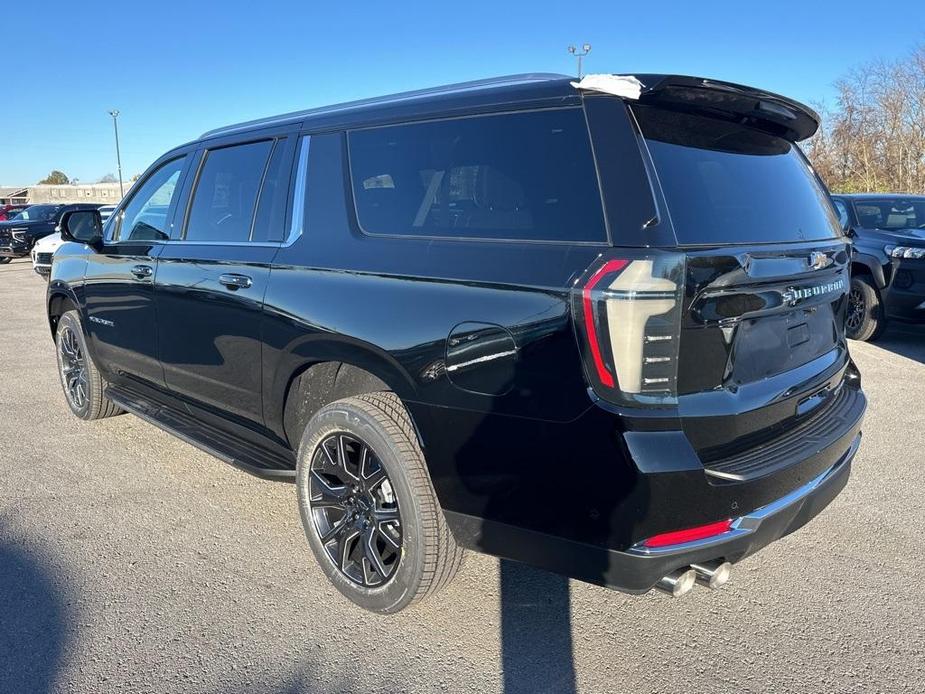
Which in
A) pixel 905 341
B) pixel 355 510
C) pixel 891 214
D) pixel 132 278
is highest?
pixel 891 214

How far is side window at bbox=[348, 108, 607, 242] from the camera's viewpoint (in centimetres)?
222

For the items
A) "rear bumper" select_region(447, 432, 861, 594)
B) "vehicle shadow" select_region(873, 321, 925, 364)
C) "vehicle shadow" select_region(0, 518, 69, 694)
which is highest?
"rear bumper" select_region(447, 432, 861, 594)

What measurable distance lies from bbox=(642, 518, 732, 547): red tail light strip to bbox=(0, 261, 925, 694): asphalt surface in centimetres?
62

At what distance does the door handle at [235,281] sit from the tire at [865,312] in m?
6.92

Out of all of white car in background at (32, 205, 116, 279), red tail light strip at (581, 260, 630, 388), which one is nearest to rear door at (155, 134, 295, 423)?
red tail light strip at (581, 260, 630, 388)

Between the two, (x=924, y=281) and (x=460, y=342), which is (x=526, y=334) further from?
(x=924, y=281)

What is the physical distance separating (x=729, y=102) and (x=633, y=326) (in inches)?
38.7

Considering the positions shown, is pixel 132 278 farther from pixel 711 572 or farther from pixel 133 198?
pixel 711 572

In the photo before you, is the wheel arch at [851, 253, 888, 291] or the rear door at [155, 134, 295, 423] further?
the wheel arch at [851, 253, 888, 291]

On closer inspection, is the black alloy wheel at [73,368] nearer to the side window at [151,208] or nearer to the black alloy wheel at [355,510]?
the side window at [151,208]

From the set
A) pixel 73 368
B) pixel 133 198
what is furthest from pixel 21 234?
pixel 133 198

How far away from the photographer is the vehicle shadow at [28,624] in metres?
2.40

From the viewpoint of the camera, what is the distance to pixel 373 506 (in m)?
2.77

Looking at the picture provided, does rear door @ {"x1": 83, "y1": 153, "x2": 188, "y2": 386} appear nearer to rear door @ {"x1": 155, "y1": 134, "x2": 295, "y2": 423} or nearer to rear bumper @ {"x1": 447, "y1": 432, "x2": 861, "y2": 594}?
rear door @ {"x1": 155, "y1": 134, "x2": 295, "y2": 423}
